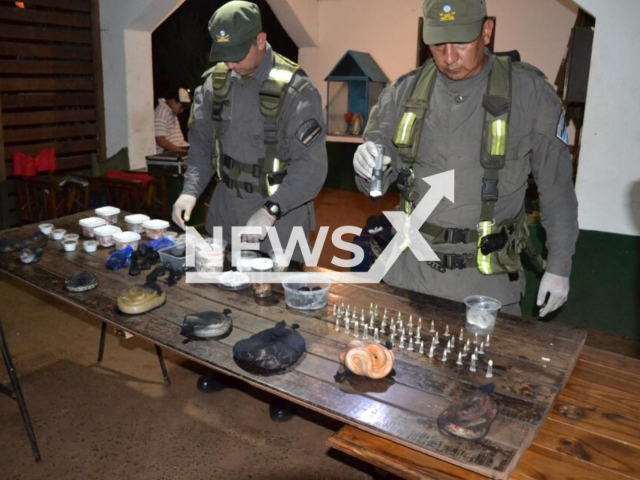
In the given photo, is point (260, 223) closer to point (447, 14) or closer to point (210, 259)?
point (210, 259)

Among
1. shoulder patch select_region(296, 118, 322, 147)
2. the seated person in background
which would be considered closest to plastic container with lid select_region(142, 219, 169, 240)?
shoulder patch select_region(296, 118, 322, 147)

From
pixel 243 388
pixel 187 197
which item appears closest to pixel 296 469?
pixel 243 388

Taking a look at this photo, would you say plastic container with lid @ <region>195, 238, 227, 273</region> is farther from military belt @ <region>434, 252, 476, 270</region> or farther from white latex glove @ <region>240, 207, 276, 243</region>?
military belt @ <region>434, 252, 476, 270</region>

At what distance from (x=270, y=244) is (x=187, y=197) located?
58 centimetres

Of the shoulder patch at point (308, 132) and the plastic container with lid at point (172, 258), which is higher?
the shoulder patch at point (308, 132)

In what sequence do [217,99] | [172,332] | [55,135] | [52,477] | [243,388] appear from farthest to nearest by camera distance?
[55,135] < [243,388] < [217,99] < [52,477] < [172,332]

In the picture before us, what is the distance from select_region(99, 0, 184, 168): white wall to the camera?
6.61 metres

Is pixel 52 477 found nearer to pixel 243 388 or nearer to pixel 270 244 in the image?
pixel 243 388

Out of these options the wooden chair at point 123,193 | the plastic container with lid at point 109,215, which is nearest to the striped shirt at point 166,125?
the wooden chair at point 123,193

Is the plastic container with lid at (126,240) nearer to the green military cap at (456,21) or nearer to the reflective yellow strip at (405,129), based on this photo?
the reflective yellow strip at (405,129)

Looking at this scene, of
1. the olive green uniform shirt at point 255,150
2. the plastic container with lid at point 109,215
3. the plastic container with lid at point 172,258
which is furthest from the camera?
the plastic container with lid at point 109,215

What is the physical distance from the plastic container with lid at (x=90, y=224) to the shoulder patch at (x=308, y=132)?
1.37 metres

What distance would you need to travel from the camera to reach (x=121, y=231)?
349 centimetres

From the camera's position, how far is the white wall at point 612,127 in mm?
4121
